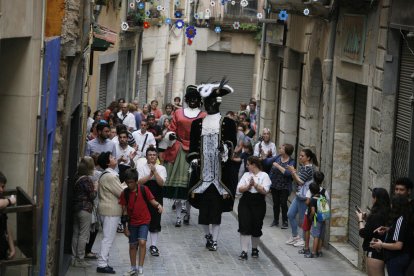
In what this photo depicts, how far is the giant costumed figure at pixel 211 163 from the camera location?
18.7 meters

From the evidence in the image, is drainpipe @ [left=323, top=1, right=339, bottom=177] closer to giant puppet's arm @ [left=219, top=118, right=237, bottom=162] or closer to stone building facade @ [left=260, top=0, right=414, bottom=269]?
stone building facade @ [left=260, top=0, right=414, bottom=269]

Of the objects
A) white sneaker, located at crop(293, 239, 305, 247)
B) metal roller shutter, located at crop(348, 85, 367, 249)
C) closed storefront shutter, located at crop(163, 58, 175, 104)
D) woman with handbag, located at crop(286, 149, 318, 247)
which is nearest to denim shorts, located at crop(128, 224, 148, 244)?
woman with handbag, located at crop(286, 149, 318, 247)

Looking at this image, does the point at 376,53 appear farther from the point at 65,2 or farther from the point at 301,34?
the point at 301,34

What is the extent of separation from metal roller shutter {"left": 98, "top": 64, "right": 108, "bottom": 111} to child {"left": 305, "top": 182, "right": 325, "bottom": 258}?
15.9 meters

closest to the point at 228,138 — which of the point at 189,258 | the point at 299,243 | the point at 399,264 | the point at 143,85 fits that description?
the point at 299,243

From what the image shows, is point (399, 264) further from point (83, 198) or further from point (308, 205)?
point (308, 205)

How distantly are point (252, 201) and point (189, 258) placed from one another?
4.11ft

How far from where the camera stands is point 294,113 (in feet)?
84.9

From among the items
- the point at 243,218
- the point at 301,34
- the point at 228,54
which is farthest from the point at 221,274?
the point at 228,54

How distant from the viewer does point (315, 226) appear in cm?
1802

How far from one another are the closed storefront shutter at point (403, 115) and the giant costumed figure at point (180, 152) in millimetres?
4548

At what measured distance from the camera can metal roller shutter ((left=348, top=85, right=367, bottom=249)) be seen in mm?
19016

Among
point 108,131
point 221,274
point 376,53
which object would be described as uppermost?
point 376,53

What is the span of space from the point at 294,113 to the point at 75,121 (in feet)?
32.0
